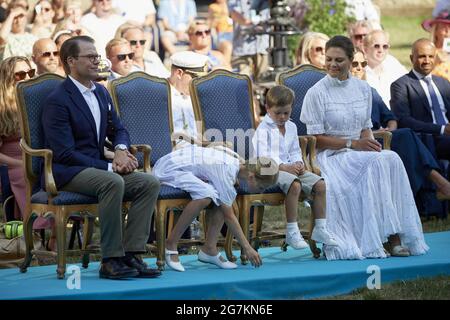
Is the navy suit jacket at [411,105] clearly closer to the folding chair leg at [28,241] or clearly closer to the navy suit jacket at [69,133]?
the navy suit jacket at [69,133]

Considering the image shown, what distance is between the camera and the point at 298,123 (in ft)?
32.1

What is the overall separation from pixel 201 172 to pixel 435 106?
3.81 metres

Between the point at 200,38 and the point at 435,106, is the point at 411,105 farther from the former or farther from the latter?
the point at 200,38

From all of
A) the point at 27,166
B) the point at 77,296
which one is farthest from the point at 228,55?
the point at 77,296

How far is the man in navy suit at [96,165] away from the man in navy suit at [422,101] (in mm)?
3897

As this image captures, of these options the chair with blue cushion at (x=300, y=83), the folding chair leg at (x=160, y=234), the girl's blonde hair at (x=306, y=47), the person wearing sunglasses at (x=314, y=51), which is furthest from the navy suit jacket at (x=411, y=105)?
the folding chair leg at (x=160, y=234)

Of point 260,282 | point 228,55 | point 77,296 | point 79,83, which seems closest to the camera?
point 77,296

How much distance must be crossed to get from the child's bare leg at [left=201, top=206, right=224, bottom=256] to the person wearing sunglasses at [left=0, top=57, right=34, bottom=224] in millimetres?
1913

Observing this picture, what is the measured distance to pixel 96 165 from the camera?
27.8ft

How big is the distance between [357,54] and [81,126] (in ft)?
12.2

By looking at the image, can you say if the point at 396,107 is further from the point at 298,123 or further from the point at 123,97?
the point at 123,97

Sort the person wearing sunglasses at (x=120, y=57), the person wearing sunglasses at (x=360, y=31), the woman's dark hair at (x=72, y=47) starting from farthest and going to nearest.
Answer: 1. the person wearing sunglasses at (x=360, y=31)
2. the person wearing sunglasses at (x=120, y=57)
3. the woman's dark hair at (x=72, y=47)

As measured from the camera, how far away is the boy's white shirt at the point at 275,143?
9211 mm

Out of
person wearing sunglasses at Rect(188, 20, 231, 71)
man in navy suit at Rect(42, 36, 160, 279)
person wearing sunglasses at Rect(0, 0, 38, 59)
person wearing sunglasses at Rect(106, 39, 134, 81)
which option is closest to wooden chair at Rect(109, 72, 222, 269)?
man in navy suit at Rect(42, 36, 160, 279)
